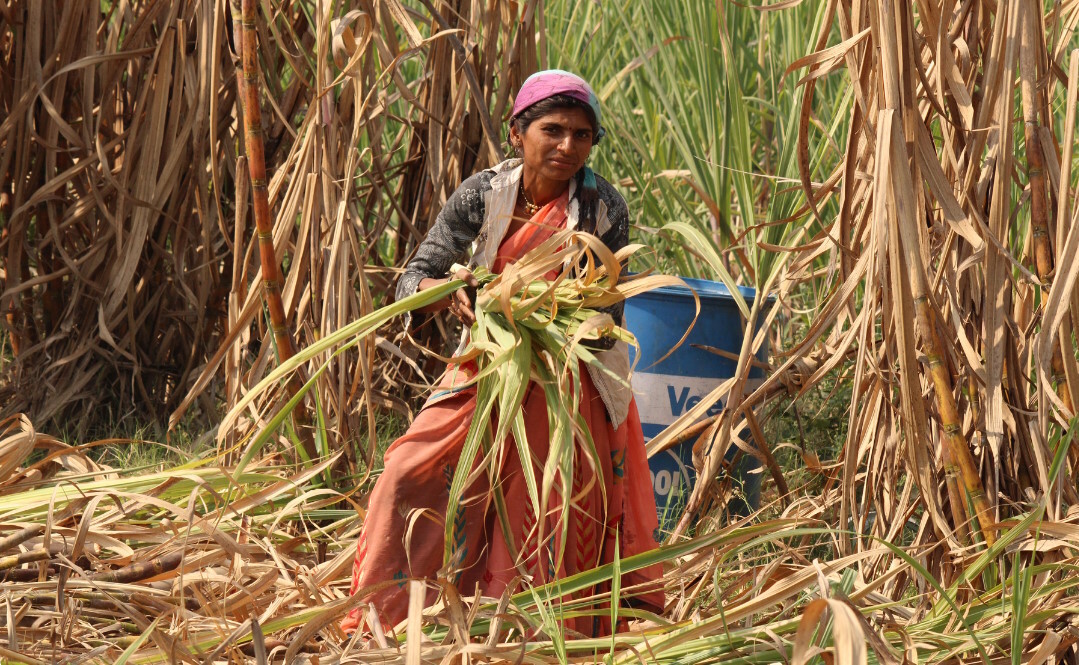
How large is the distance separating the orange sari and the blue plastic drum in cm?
57

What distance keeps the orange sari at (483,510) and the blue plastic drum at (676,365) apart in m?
0.57

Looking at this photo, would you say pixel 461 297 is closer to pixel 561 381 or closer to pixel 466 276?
pixel 466 276

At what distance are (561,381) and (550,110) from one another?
0.49m

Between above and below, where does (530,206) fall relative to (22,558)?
above

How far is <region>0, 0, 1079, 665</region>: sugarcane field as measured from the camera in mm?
1790

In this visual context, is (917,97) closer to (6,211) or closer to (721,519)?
(721,519)

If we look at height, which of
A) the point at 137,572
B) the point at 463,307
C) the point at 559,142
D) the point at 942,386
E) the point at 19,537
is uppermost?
the point at 559,142

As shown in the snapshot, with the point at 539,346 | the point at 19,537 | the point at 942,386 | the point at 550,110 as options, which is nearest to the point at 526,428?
the point at 539,346

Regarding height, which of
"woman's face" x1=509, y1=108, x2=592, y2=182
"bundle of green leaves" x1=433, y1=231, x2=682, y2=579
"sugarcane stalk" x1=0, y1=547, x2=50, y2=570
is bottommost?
"sugarcane stalk" x1=0, y1=547, x2=50, y2=570

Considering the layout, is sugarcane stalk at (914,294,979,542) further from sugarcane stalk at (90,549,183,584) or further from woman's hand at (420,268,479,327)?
sugarcane stalk at (90,549,183,584)

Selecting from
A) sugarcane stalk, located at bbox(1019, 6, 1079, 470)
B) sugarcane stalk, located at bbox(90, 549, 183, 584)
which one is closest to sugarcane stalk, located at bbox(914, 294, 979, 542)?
sugarcane stalk, located at bbox(1019, 6, 1079, 470)

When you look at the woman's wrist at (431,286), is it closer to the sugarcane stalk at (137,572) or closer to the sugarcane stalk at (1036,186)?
the sugarcane stalk at (137,572)

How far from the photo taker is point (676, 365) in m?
2.70

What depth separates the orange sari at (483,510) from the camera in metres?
2.06
